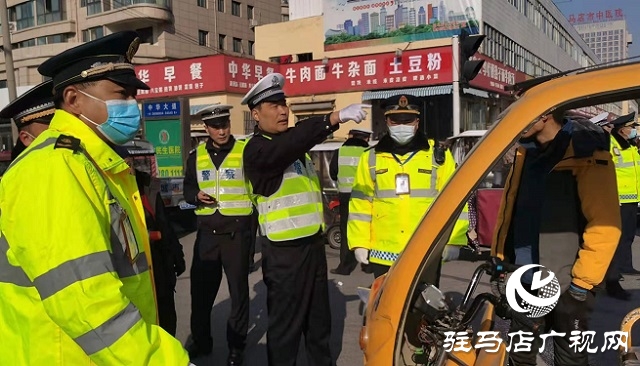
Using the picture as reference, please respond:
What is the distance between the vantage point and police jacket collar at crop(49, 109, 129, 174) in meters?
1.67

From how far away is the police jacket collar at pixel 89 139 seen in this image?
1674mm

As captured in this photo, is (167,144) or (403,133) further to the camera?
(167,144)

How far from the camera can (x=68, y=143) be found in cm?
154

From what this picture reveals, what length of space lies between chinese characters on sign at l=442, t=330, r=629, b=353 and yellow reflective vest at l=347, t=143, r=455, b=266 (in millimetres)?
1376

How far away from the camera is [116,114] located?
6.00 ft

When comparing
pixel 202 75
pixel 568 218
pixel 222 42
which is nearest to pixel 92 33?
pixel 222 42

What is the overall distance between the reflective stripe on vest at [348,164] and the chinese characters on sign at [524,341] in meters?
5.09

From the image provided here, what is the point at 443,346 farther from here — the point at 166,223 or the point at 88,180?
the point at 166,223

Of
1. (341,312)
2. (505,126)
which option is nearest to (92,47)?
(505,126)

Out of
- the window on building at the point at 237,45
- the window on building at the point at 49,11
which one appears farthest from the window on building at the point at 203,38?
the window on building at the point at 49,11

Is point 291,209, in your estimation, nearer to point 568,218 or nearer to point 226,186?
point 226,186

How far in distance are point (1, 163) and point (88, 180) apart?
10338mm

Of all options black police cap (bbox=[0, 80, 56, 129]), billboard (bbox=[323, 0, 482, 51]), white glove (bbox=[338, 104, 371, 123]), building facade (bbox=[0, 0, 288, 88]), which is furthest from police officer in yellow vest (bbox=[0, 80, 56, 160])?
building facade (bbox=[0, 0, 288, 88])

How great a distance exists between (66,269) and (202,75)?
1970 cm
